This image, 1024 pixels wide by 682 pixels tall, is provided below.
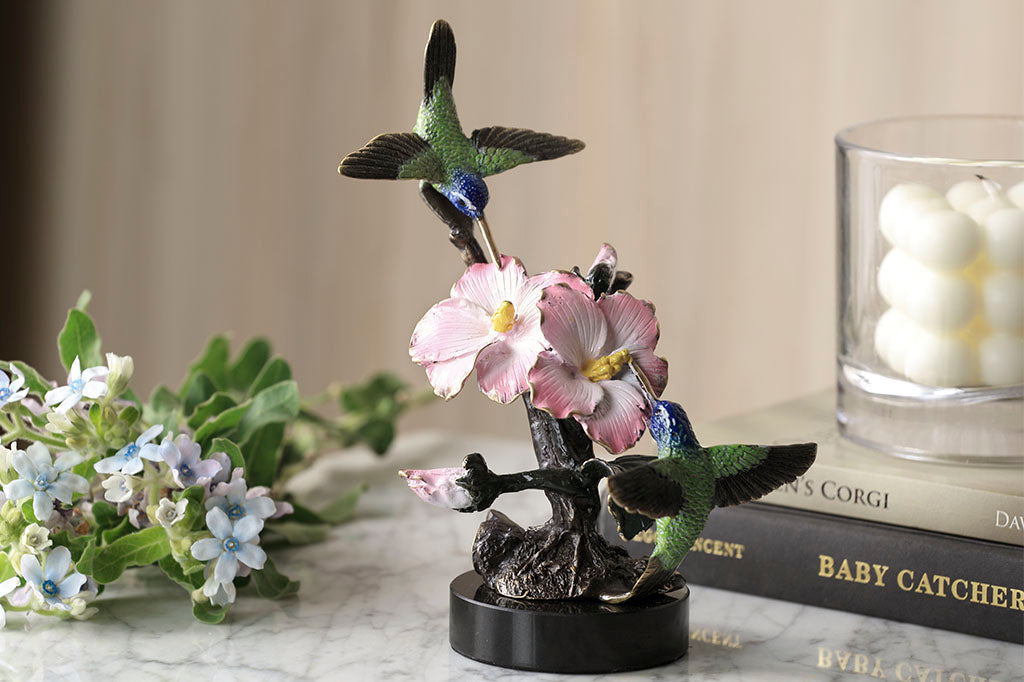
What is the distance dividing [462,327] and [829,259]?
0.93 m

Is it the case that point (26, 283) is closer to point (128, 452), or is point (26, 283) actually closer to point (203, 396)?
point (203, 396)

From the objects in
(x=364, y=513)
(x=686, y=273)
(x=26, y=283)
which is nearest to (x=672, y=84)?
(x=686, y=273)

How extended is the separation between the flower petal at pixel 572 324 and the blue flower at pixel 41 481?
27cm

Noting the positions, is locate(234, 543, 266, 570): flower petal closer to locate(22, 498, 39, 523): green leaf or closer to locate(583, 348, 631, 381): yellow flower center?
locate(22, 498, 39, 523): green leaf

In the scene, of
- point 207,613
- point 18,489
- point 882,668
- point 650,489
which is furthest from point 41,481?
point 882,668

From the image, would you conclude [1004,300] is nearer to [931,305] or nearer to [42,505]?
[931,305]

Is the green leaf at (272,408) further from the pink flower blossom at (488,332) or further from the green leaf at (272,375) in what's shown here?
the pink flower blossom at (488,332)

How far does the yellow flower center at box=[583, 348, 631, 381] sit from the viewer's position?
54 cm

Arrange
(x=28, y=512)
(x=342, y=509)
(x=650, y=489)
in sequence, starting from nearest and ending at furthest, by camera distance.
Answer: (x=650, y=489) → (x=28, y=512) → (x=342, y=509)

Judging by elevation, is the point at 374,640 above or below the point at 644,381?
below

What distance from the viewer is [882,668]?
62cm

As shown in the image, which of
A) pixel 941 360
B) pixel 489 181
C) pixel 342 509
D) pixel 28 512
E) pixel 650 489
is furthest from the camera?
pixel 489 181

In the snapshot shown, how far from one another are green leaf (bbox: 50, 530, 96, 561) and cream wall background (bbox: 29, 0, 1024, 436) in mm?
969

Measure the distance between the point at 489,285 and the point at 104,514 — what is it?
0.27 meters
